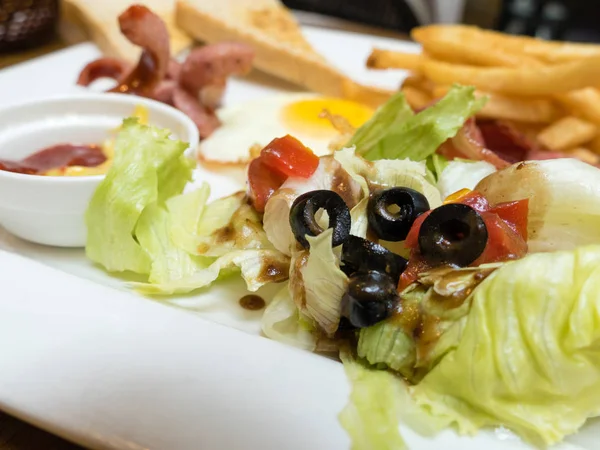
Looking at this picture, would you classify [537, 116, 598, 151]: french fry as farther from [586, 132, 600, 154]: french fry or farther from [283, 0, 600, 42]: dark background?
[283, 0, 600, 42]: dark background

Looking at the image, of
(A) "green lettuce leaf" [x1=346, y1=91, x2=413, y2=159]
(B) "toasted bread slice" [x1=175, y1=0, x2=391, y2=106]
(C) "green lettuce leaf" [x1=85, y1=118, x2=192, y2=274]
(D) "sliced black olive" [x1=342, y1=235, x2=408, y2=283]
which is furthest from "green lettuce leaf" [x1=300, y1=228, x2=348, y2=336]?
(B) "toasted bread slice" [x1=175, y1=0, x2=391, y2=106]

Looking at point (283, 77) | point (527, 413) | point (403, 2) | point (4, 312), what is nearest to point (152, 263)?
point (4, 312)

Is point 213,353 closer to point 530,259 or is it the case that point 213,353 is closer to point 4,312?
point 4,312

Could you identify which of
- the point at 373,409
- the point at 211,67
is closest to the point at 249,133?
the point at 211,67

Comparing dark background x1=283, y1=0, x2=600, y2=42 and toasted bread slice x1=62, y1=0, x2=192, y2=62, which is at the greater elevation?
toasted bread slice x1=62, y1=0, x2=192, y2=62

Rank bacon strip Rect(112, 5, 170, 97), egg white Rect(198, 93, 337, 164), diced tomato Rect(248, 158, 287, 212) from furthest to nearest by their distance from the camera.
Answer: egg white Rect(198, 93, 337, 164) → bacon strip Rect(112, 5, 170, 97) → diced tomato Rect(248, 158, 287, 212)

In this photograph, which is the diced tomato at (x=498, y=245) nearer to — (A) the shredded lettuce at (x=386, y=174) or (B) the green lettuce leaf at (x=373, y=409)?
(A) the shredded lettuce at (x=386, y=174)
